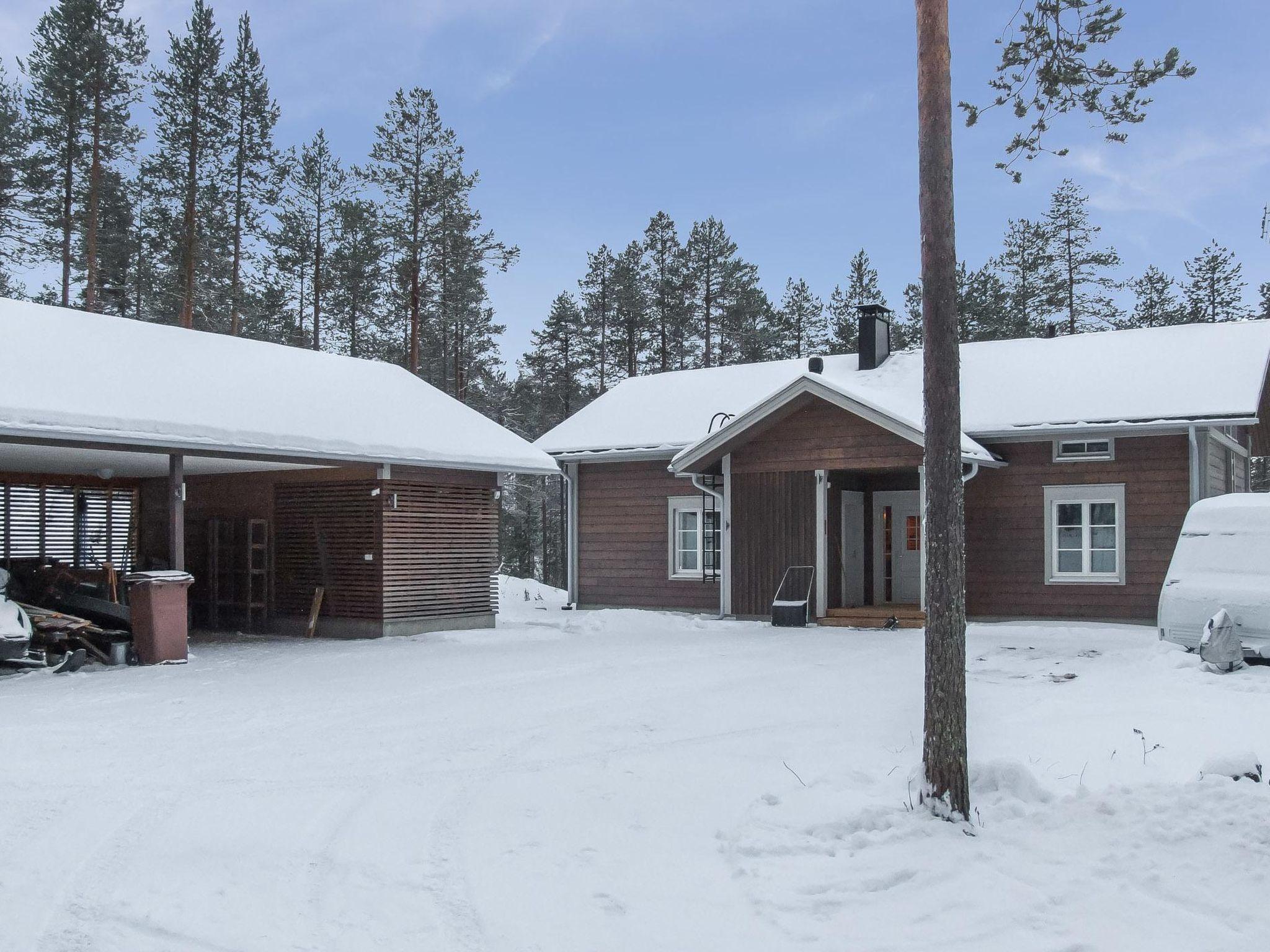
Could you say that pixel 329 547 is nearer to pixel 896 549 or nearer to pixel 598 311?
pixel 896 549

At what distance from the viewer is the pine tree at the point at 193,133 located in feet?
85.7

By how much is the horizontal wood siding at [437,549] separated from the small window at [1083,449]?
8.85m

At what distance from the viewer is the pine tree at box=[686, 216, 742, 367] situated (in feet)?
124

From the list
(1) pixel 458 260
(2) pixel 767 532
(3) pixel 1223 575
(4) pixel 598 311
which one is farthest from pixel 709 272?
(3) pixel 1223 575

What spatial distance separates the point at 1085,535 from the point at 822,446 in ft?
13.9

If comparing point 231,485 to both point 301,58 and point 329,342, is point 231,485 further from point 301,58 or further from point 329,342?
point 329,342

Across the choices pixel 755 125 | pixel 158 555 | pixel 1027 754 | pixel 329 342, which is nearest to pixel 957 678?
pixel 1027 754

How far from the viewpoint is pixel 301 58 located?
27.4m

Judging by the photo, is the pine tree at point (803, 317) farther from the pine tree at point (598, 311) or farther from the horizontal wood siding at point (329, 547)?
the horizontal wood siding at point (329, 547)

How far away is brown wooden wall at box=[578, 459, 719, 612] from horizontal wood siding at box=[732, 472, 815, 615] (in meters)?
1.26

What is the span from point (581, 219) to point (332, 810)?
119 ft

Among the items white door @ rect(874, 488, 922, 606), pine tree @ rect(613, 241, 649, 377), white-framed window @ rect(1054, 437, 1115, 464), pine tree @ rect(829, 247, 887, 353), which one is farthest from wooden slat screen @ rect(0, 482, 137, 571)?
pine tree @ rect(829, 247, 887, 353)

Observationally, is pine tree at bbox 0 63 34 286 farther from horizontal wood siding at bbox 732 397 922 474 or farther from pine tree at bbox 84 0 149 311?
horizontal wood siding at bbox 732 397 922 474

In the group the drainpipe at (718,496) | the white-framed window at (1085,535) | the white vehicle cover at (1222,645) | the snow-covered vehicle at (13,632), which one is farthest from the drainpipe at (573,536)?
the white vehicle cover at (1222,645)
